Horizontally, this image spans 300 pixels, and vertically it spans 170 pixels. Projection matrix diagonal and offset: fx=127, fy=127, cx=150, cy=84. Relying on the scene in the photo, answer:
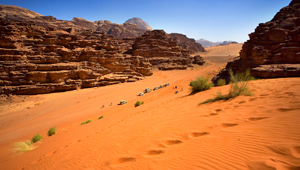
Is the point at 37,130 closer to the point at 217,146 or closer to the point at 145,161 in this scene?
the point at 145,161

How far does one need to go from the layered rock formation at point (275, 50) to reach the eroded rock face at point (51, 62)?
15702 millimetres

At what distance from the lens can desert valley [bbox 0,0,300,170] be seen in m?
2.22

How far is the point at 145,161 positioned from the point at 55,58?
2007 cm

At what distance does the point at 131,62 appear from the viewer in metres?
23.9

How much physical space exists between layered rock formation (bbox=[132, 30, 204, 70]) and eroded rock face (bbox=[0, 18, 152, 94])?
14554mm

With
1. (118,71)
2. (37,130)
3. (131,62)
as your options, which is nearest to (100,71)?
(118,71)

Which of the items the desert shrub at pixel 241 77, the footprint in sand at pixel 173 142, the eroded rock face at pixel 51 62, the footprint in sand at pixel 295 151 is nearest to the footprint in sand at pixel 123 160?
the footprint in sand at pixel 173 142

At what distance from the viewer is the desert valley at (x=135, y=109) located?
87.2 inches

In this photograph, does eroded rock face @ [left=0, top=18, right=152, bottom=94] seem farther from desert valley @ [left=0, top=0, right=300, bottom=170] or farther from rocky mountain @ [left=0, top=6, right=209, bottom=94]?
Answer: desert valley @ [left=0, top=0, right=300, bottom=170]

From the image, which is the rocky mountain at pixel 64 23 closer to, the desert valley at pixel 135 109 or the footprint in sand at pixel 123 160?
the desert valley at pixel 135 109

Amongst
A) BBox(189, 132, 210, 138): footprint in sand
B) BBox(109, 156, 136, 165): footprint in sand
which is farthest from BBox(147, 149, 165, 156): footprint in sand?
BBox(189, 132, 210, 138): footprint in sand

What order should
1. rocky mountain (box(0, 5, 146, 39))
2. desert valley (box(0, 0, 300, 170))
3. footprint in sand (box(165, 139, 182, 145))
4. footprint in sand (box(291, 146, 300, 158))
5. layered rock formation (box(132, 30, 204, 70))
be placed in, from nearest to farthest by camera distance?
footprint in sand (box(291, 146, 300, 158)), desert valley (box(0, 0, 300, 170)), footprint in sand (box(165, 139, 182, 145)), layered rock formation (box(132, 30, 204, 70)), rocky mountain (box(0, 5, 146, 39))

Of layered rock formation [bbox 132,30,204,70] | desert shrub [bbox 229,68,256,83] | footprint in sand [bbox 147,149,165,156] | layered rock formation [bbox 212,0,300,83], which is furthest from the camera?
layered rock formation [bbox 132,30,204,70]

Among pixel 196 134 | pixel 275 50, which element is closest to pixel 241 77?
pixel 275 50
